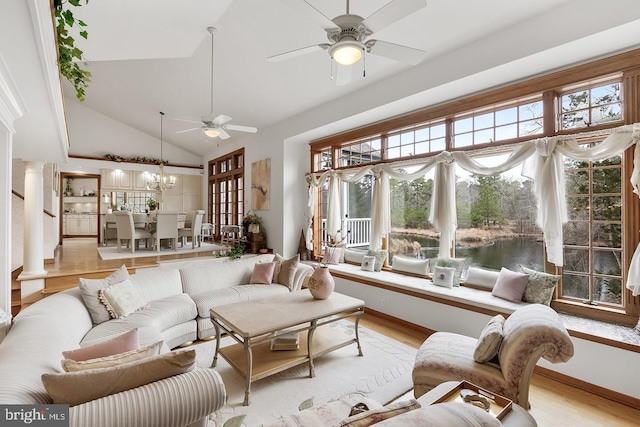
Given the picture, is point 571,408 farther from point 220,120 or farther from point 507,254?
point 220,120

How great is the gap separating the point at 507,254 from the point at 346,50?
293cm

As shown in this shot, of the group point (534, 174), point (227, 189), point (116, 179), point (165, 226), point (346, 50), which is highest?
point (346, 50)

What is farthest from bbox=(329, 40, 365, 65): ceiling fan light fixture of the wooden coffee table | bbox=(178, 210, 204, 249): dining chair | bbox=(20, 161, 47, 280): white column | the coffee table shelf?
bbox=(178, 210, 204, 249): dining chair

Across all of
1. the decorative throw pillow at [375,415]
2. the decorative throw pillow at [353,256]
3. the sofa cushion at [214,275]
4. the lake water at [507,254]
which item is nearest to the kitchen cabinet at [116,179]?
the sofa cushion at [214,275]

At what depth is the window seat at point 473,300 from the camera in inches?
94.2

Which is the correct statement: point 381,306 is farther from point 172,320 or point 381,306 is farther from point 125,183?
point 125,183

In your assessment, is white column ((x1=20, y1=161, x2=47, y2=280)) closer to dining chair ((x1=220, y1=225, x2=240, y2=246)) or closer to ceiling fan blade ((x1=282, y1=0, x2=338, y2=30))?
dining chair ((x1=220, y1=225, x2=240, y2=246))

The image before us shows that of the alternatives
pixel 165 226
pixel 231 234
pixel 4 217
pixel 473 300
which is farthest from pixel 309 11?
pixel 231 234

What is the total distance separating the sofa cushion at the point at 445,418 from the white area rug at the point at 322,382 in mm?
1637

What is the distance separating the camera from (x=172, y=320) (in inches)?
120

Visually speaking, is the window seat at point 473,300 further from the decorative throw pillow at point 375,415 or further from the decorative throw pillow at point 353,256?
the decorative throw pillow at point 375,415

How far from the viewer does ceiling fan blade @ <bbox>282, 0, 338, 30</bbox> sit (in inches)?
68.3

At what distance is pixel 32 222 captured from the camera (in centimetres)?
419


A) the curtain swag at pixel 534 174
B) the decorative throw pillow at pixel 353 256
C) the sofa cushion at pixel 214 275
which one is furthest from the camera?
the decorative throw pillow at pixel 353 256
